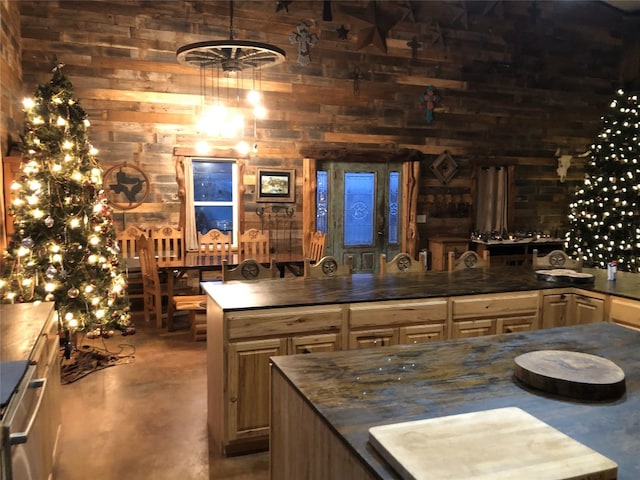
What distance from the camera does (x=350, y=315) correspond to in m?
3.19

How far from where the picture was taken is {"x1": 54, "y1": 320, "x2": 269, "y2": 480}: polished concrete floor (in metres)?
2.95

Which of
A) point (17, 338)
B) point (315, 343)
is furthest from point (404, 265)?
point (17, 338)

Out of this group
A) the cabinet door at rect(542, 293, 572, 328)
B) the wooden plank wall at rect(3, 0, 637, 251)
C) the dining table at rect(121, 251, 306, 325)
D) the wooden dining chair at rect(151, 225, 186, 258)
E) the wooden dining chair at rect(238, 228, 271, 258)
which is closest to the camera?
the cabinet door at rect(542, 293, 572, 328)

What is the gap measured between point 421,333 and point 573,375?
170cm

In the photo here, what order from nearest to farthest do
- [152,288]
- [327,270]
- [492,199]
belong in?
[327,270], [152,288], [492,199]

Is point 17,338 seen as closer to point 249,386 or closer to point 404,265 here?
point 249,386

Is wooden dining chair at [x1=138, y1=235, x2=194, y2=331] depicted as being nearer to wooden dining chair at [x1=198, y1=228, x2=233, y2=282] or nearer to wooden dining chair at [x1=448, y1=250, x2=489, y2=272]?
wooden dining chair at [x1=198, y1=228, x2=233, y2=282]

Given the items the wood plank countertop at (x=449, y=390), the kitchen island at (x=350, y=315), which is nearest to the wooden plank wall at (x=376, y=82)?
the kitchen island at (x=350, y=315)

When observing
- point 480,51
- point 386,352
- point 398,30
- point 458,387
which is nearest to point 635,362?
point 458,387

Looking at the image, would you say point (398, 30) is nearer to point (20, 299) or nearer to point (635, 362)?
point (20, 299)

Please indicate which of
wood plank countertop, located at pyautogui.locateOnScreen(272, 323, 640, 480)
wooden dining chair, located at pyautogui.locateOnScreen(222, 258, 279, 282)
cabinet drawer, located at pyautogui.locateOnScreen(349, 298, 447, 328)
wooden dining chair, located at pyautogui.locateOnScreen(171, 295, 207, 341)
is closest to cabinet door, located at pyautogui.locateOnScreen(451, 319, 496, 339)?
cabinet drawer, located at pyautogui.locateOnScreen(349, 298, 447, 328)

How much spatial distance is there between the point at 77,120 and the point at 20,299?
172 cm

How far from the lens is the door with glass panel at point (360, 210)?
295 inches

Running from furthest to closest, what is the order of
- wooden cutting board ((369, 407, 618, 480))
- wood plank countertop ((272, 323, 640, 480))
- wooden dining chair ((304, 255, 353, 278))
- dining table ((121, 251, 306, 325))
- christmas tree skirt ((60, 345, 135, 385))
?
dining table ((121, 251, 306, 325)) < christmas tree skirt ((60, 345, 135, 385)) < wooden dining chair ((304, 255, 353, 278)) < wood plank countertop ((272, 323, 640, 480)) < wooden cutting board ((369, 407, 618, 480))
